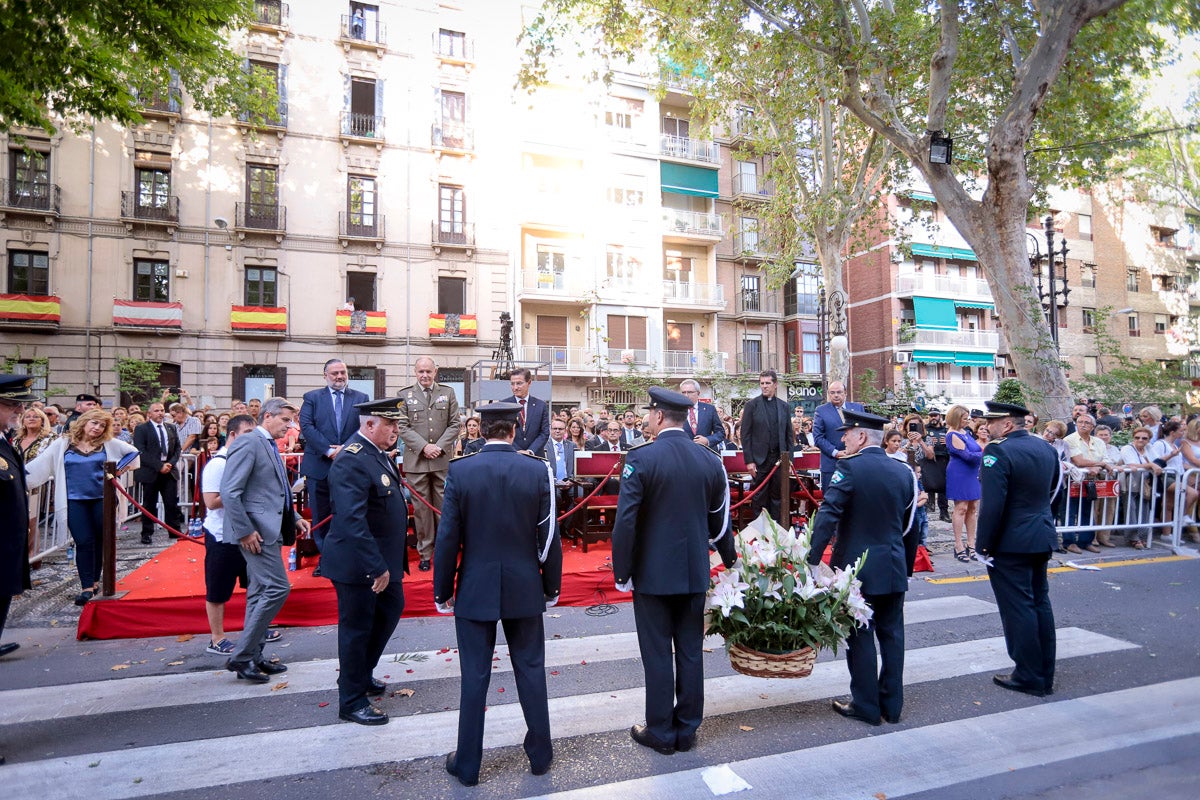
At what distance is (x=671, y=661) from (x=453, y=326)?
24.6 metres

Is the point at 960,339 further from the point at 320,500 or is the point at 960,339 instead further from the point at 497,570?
the point at 497,570

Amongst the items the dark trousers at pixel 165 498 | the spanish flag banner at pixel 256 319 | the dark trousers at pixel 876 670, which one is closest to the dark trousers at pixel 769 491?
the dark trousers at pixel 876 670

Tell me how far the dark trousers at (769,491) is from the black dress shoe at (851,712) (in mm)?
4490

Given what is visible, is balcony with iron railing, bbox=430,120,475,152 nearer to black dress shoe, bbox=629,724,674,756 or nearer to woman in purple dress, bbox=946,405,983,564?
woman in purple dress, bbox=946,405,983,564

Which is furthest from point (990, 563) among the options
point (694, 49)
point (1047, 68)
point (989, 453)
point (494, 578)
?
point (694, 49)

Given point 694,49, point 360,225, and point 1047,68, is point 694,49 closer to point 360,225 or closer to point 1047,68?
point 1047,68

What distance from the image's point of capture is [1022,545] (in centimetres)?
508

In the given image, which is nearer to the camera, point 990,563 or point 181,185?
point 990,563

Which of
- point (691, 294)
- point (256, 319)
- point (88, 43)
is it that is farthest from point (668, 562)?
point (691, 294)

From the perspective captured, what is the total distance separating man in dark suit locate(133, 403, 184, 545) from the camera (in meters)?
10.4

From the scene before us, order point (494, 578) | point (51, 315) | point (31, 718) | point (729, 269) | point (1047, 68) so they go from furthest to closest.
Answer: point (729, 269) → point (51, 315) → point (1047, 68) → point (31, 718) → point (494, 578)

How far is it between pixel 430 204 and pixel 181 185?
28.8 feet

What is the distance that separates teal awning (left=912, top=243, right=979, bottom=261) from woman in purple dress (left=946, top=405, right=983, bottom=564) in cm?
2953

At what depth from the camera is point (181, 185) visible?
970 inches
